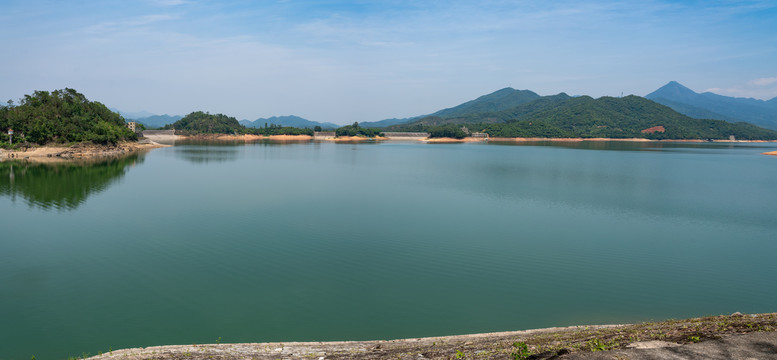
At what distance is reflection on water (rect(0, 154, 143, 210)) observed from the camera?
73.7 ft

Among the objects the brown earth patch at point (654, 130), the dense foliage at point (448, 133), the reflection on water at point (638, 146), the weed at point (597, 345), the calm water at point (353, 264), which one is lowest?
the calm water at point (353, 264)

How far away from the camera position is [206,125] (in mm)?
130000

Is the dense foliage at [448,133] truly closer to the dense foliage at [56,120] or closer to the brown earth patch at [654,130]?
the brown earth patch at [654,130]

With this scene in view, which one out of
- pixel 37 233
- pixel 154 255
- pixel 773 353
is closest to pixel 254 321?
pixel 154 255

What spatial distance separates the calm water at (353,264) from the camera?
8.84 meters

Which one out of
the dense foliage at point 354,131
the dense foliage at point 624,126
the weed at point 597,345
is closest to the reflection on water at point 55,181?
the weed at point 597,345

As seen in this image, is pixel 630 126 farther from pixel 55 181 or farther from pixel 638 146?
pixel 55 181

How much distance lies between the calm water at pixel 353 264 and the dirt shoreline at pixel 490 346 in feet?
3.66

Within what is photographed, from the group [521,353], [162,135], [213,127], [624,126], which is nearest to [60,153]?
[521,353]

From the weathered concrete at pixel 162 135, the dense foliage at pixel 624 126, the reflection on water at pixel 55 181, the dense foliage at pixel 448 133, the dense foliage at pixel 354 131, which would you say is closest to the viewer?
the reflection on water at pixel 55 181

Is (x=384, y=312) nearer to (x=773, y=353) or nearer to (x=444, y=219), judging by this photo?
(x=773, y=353)

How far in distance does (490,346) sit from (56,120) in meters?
65.7

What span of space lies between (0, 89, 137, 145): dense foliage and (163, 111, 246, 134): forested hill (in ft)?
205

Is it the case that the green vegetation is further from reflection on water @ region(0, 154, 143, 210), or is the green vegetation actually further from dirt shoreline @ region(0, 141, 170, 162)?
reflection on water @ region(0, 154, 143, 210)
